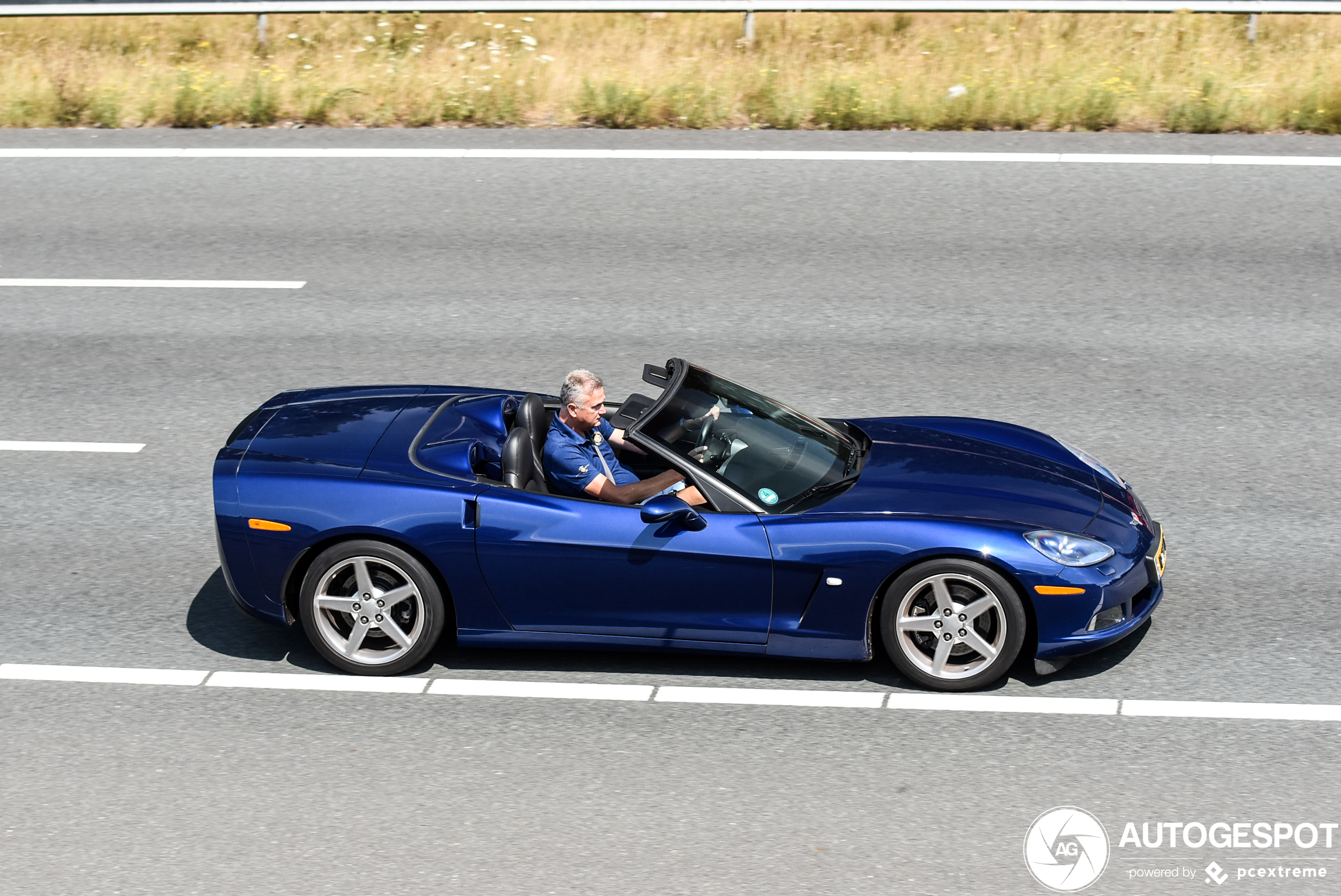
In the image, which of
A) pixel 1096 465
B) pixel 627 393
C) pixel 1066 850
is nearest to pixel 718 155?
pixel 627 393

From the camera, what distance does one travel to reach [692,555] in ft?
21.6

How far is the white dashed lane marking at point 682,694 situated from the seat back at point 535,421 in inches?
44.7

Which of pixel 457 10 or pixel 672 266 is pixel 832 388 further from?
pixel 457 10

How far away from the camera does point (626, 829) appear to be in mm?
5820

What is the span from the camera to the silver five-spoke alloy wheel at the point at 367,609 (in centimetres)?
681

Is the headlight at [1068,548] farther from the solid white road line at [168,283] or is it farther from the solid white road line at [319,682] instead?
the solid white road line at [168,283]

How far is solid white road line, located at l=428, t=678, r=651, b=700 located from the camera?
22.2 ft

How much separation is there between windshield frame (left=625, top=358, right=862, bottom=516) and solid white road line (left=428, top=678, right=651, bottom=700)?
921 mm

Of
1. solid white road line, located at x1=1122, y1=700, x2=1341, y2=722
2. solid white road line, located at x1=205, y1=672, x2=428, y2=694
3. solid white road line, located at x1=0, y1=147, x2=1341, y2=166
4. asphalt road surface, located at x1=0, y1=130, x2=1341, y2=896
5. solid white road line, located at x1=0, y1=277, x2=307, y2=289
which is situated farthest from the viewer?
solid white road line, located at x1=0, y1=147, x2=1341, y2=166

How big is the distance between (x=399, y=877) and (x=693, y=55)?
11.8 m

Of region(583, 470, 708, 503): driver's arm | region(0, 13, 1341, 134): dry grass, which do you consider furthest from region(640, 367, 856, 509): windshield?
region(0, 13, 1341, 134): dry grass

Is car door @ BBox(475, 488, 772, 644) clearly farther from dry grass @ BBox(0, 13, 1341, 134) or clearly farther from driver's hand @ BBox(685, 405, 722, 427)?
dry grass @ BBox(0, 13, 1341, 134)

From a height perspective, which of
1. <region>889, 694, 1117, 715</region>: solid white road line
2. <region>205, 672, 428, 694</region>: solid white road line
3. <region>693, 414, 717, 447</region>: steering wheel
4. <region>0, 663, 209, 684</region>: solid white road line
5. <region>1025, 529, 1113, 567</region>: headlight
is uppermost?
<region>693, 414, 717, 447</region>: steering wheel

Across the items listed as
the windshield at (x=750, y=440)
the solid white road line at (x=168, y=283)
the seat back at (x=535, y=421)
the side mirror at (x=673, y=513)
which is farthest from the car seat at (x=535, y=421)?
the solid white road line at (x=168, y=283)
